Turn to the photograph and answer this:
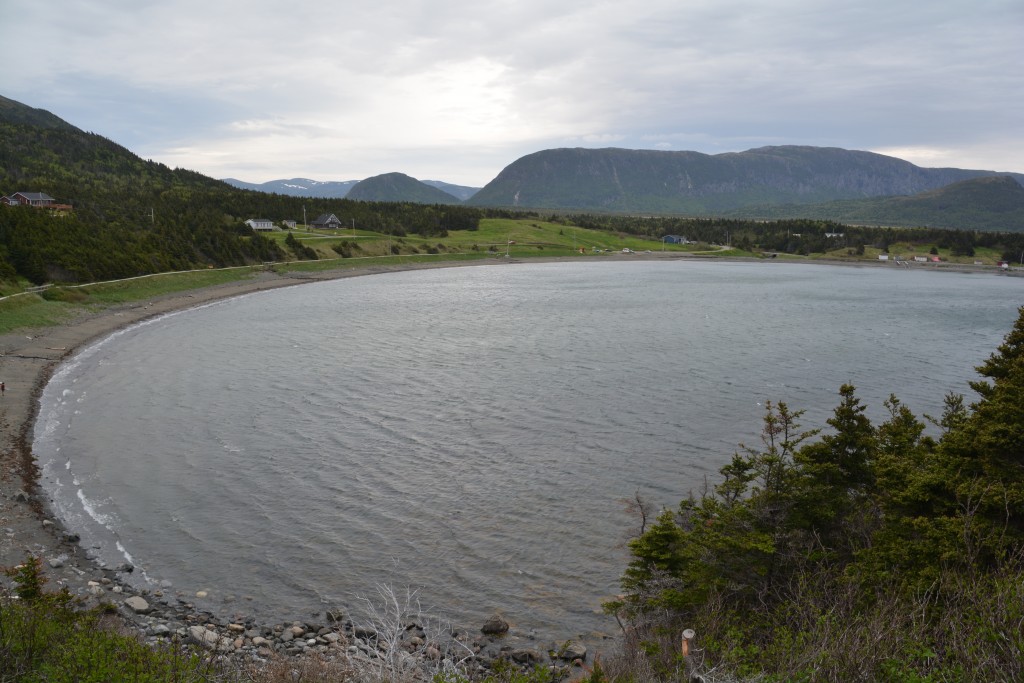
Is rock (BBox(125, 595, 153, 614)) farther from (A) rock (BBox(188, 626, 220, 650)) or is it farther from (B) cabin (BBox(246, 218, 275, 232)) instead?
(B) cabin (BBox(246, 218, 275, 232))

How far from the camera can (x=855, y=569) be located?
11305 mm

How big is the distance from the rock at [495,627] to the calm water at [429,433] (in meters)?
0.52

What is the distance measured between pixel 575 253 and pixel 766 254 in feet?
150

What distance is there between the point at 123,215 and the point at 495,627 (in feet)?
311

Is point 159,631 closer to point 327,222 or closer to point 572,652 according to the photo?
point 572,652

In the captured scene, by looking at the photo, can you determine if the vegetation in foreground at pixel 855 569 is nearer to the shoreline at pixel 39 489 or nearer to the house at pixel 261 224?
the shoreline at pixel 39 489

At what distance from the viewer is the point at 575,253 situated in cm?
14388

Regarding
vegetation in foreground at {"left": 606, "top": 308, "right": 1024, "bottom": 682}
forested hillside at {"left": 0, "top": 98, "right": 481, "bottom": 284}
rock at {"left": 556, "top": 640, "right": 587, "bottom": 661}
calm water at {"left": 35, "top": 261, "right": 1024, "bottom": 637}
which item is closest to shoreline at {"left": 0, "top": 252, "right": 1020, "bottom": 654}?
calm water at {"left": 35, "top": 261, "right": 1024, "bottom": 637}

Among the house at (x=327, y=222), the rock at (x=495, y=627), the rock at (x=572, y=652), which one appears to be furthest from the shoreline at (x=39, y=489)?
the house at (x=327, y=222)

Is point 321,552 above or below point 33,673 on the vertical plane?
below

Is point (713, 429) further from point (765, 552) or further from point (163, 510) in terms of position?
point (163, 510)

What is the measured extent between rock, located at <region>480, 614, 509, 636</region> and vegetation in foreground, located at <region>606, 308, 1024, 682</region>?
2.38 meters

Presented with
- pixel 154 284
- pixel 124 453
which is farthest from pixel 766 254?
pixel 124 453

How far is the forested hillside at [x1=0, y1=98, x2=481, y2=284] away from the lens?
60.6 meters
